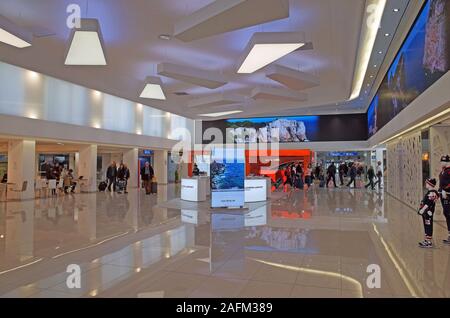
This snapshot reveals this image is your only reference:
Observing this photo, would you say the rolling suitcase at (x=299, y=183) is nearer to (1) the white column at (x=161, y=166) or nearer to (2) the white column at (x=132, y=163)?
(1) the white column at (x=161, y=166)

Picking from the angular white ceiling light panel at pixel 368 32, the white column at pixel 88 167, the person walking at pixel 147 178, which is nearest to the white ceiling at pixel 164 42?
the angular white ceiling light panel at pixel 368 32

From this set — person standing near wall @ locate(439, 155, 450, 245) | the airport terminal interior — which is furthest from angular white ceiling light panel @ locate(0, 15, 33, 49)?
person standing near wall @ locate(439, 155, 450, 245)

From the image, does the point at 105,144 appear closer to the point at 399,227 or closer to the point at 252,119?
the point at 252,119

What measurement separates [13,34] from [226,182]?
6436 millimetres

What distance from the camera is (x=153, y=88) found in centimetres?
1177

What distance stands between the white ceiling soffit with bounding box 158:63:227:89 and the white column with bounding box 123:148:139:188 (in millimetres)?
10757

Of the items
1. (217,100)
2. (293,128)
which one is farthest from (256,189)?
(293,128)

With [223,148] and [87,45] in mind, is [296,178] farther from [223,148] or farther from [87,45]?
[87,45]

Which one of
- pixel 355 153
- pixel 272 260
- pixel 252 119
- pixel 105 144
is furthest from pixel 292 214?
pixel 252 119

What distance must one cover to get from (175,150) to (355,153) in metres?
13.4

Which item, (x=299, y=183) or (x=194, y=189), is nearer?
(x=194, y=189)

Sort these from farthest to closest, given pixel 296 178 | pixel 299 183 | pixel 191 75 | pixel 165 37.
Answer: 1. pixel 296 178
2. pixel 299 183
3. pixel 191 75
4. pixel 165 37

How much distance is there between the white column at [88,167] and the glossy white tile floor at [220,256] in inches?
347

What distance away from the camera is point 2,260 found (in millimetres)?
4676
